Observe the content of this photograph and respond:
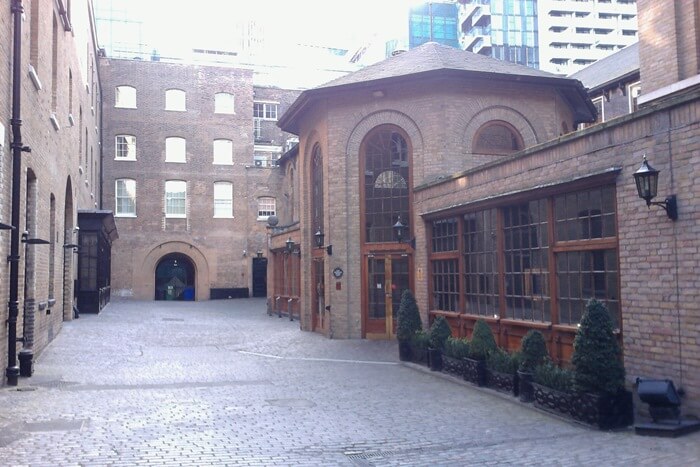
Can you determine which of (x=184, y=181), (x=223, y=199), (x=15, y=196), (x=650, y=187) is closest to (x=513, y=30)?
(x=223, y=199)

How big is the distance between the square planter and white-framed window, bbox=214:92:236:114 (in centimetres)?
3410

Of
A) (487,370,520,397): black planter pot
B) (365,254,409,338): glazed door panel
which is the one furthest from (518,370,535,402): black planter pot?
(365,254,409,338): glazed door panel

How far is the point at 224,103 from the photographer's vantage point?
41.5 m

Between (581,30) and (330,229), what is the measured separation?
83.6m

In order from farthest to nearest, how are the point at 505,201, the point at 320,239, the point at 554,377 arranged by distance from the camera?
1. the point at 320,239
2. the point at 505,201
3. the point at 554,377

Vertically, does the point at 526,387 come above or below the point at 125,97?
below

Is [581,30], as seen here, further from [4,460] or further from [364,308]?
[4,460]

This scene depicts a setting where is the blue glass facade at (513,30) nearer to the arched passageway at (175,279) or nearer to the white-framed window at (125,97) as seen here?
the white-framed window at (125,97)

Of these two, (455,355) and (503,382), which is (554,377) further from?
(455,355)

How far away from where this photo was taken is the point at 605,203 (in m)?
10.1

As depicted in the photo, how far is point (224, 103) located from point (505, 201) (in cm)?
3117

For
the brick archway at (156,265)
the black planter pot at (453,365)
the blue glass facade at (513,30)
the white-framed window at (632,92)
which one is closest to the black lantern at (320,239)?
the black planter pot at (453,365)

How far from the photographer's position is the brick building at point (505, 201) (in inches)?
351

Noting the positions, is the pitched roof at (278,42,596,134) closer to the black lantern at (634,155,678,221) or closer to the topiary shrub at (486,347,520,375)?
the topiary shrub at (486,347,520,375)
